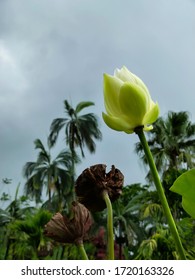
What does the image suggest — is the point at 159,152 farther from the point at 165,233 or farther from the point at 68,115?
the point at 165,233

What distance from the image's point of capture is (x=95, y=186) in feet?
1.02

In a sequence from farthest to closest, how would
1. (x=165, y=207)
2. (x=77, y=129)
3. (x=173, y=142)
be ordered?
(x=77, y=129)
(x=173, y=142)
(x=165, y=207)

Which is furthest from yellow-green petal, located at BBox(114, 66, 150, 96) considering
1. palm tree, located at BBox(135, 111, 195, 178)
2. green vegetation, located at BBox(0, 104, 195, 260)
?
palm tree, located at BBox(135, 111, 195, 178)

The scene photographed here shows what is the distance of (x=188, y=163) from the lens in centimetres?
1194

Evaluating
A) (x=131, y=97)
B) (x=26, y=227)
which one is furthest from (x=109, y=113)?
(x=26, y=227)

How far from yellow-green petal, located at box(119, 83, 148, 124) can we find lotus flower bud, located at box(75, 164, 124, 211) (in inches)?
1.9

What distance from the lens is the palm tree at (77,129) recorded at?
1664cm

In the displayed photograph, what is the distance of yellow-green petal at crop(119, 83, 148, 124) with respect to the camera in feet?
0.98

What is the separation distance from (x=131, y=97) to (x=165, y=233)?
4.00 m

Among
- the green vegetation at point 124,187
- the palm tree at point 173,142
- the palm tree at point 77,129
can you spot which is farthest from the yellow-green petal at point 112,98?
the palm tree at point 77,129

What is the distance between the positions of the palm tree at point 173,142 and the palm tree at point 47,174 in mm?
5410

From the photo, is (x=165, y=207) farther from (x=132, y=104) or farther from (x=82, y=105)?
(x=82, y=105)

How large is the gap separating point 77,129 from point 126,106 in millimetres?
16506

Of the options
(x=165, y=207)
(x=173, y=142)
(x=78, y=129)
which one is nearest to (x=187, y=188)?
(x=165, y=207)
